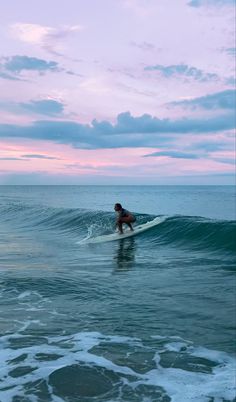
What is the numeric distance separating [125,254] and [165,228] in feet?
22.0

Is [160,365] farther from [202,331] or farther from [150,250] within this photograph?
[150,250]

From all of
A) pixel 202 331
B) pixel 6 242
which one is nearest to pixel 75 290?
pixel 202 331

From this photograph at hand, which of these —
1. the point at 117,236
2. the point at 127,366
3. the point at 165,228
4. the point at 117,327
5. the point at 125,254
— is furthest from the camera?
the point at 165,228

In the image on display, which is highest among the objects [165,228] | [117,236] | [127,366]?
[165,228]

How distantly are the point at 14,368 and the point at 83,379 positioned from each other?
1.08 m

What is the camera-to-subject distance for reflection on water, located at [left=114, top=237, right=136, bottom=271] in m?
13.8

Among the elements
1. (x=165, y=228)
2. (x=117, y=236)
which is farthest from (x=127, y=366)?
(x=165, y=228)

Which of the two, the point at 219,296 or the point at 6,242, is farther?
the point at 6,242

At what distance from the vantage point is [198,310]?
28.1ft

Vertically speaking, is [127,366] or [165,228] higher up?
[165,228]

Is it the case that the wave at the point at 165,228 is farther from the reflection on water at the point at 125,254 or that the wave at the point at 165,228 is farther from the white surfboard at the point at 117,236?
the reflection on water at the point at 125,254

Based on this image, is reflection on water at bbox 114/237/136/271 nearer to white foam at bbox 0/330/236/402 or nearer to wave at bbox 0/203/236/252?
wave at bbox 0/203/236/252

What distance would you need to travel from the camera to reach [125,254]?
16.3 m

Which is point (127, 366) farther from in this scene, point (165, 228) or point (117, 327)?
point (165, 228)
